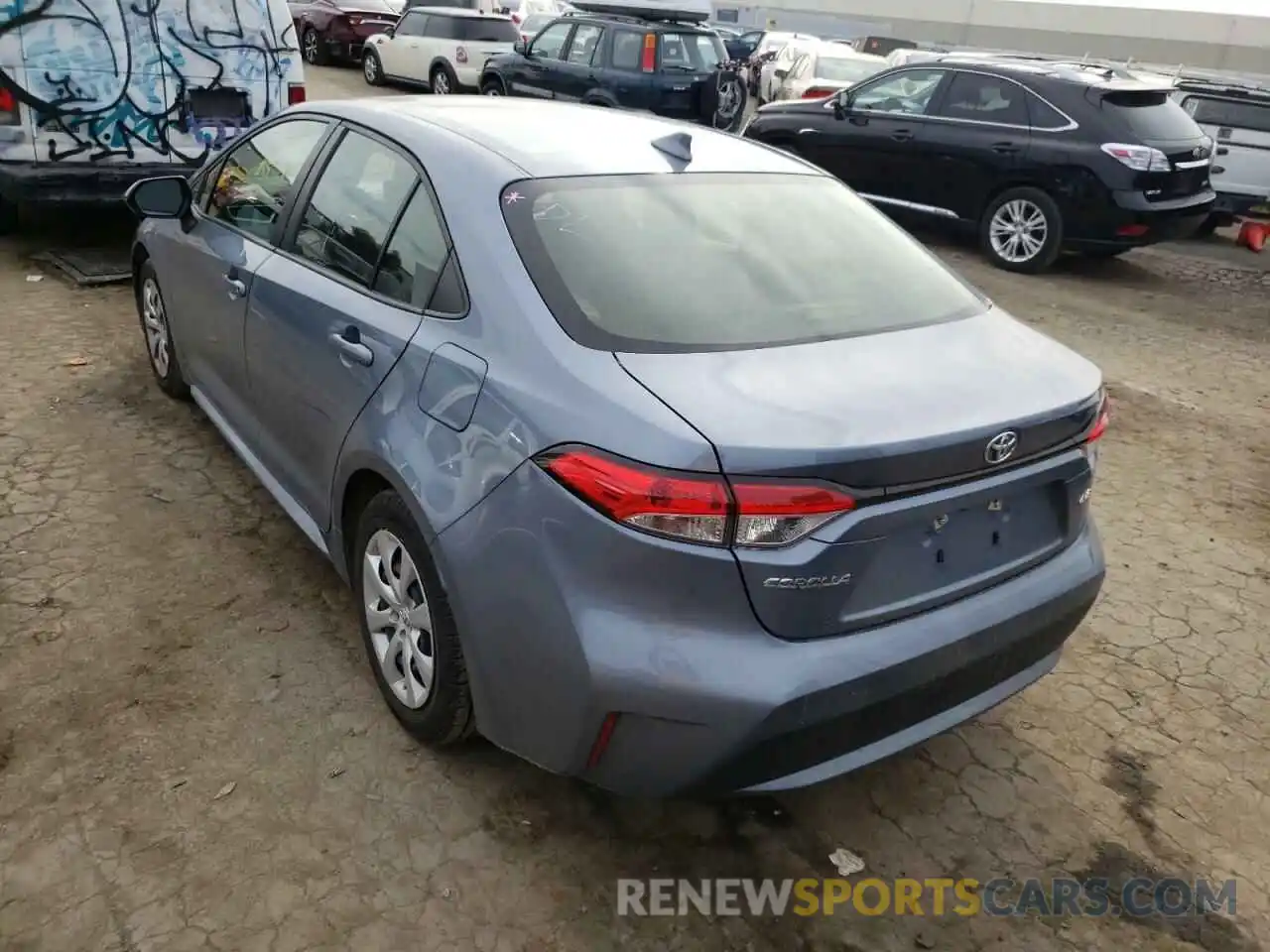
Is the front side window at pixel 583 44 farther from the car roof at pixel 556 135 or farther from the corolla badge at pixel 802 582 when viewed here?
the corolla badge at pixel 802 582

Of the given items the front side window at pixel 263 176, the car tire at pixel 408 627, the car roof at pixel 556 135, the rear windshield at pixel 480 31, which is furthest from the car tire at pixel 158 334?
the rear windshield at pixel 480 31

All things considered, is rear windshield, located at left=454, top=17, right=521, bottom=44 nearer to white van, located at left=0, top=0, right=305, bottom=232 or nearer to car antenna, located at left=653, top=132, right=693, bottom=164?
white van, located at left=0, top=0, right=305, bottom=232

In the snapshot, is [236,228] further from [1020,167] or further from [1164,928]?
[1020,167]

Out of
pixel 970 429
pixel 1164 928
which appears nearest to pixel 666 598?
pixel 970 429

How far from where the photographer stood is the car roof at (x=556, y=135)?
2809 mm

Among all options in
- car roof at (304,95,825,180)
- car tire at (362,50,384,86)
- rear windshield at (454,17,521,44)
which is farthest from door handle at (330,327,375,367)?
car tire at (362,50,384,86)

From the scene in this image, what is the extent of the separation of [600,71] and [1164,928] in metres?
12.1

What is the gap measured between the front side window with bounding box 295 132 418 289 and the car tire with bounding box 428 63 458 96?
14374 millimetres

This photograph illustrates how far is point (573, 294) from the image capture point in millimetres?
2408

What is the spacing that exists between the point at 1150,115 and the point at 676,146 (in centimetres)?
700

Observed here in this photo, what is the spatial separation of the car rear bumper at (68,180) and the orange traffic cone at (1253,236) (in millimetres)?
10204

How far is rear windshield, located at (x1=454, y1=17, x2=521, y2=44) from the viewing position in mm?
16406

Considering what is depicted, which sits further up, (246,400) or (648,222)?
(648,222)

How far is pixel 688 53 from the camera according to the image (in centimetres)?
1261
